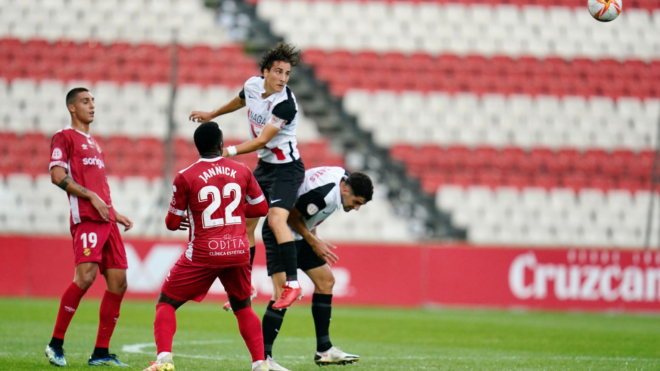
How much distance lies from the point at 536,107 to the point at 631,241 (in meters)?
3.66

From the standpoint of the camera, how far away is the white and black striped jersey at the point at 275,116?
23.5 feet

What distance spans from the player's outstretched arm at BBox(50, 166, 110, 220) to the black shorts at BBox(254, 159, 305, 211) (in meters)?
1.40

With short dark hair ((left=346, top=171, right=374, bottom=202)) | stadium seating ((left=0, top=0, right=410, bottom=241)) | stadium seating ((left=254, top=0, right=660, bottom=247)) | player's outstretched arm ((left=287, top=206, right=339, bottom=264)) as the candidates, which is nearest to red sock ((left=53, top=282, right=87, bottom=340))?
player's outstretched arm ((left=287, top=206, right=339, bottom=264))

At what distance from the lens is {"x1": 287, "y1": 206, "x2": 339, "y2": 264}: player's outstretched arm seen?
7145 mm

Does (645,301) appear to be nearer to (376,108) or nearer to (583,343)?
(583,343)

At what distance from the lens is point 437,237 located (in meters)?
16.1

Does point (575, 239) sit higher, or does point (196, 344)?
point (575, 239)

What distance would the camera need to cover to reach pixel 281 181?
7223 mm

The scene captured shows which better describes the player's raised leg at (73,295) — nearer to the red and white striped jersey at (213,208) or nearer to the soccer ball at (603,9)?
the red and white striped jersey at (213,208)

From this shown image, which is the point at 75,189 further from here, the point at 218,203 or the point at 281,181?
the point at 281,181

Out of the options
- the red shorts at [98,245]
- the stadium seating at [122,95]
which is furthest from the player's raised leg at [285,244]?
the stadium seating at [122,95]

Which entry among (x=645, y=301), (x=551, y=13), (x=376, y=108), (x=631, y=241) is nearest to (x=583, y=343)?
(x=645, y=301)

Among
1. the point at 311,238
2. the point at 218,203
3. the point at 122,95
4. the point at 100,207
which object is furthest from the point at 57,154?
the point at 122,95

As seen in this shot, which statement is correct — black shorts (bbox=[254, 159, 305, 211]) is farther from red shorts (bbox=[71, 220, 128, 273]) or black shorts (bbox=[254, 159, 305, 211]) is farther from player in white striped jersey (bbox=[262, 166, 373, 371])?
red shorts (bbox=[71, 220, 128, 273])
